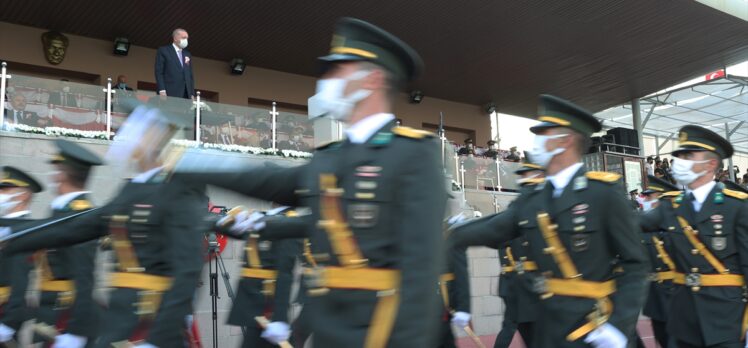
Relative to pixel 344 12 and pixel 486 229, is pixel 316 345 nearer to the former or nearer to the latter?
pixel 486 229

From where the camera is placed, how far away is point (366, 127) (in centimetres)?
229

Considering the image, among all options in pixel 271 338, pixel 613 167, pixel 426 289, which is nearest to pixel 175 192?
pixel 426 289

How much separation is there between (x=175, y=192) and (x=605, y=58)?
56.7 feet

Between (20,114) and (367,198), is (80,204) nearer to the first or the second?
(367,198)

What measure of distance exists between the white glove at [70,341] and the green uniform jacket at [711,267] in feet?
14.2

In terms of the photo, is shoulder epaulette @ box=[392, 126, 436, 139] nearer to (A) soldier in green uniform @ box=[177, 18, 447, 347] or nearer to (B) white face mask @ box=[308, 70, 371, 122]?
(A) soldier in green uniform @ box=[177, 18, 447, 347]

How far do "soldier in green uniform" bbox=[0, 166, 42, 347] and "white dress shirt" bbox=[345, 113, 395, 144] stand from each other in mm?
3421

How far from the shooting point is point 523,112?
23969 mm

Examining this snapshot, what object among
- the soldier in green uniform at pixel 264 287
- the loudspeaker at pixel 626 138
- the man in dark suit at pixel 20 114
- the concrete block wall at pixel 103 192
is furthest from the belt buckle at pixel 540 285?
the loudspeaker at pixel 626 138

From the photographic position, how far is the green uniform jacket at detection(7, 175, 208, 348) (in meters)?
3.12

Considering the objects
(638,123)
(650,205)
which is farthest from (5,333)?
(638,123)

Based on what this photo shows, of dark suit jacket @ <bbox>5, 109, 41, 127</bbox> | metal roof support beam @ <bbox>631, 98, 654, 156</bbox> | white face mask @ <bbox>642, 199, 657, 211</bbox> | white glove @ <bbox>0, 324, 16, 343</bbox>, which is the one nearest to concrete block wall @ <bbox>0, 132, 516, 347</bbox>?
dark suit jacket @ <bbox>5, 109, 41, 127</bbox>

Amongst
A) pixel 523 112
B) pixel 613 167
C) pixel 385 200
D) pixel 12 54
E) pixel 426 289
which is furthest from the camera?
pixel 523 112

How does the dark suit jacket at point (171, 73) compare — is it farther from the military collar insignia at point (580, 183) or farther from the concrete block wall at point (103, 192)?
the military collar insignia at point (580, 183)
